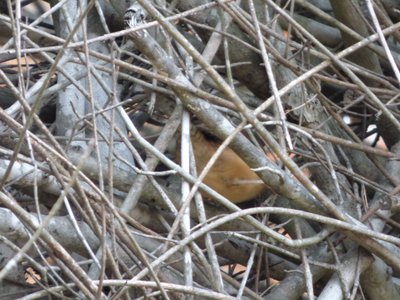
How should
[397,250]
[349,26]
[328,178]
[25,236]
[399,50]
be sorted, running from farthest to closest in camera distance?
1. [399,50]
2. [349,26]
3. [328,178]
4. [397,250]
5. [25,236]

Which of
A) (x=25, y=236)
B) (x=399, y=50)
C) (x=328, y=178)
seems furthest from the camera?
(x=399, y=50)

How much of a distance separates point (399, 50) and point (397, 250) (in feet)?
2.19

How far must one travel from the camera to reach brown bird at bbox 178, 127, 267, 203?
1879 mm

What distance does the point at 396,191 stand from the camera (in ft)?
5.72

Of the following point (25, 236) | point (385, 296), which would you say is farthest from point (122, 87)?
point (385, 296)

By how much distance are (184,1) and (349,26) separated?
1.29ft

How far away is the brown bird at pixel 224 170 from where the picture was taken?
1.88 meters

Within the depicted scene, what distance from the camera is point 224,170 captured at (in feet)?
6.20

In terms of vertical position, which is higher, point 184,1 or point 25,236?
point 184,1

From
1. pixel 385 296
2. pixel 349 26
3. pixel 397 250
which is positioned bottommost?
pixel 385 296

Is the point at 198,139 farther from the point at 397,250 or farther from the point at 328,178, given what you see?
the point at 397,250

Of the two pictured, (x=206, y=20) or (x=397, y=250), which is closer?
(x=397, y=250)

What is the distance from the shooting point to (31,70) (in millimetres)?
2035

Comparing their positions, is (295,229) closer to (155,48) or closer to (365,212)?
(365,212)
